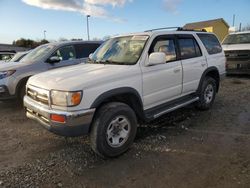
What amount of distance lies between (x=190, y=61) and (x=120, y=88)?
7.18ft

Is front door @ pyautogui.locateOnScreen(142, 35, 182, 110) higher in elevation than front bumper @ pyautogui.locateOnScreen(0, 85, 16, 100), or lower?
higher

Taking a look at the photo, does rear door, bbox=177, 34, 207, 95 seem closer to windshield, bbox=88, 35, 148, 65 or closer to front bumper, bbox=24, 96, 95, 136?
windshield, bbox=88, 35, 148, 65

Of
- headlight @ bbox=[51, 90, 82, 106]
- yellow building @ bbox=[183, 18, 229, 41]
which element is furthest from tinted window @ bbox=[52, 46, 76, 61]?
yellow building @ bbox=[183, 18, 229, 41]

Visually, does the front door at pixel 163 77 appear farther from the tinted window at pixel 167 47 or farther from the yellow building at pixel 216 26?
the yellow building at pixel 216 26

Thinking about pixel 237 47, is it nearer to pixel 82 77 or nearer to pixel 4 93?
pixel 82 77

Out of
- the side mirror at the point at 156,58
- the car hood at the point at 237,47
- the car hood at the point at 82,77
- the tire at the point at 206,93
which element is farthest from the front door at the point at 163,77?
the car hood at the point at 237,47

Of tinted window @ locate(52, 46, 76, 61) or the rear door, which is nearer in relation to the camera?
the rear door

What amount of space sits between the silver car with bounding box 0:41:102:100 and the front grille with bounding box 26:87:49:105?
8.50 ft

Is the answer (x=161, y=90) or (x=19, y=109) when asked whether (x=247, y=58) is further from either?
(x=19, y=109)

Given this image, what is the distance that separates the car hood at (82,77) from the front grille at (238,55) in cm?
783

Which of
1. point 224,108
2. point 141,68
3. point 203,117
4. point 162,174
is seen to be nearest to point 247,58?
point 224,108

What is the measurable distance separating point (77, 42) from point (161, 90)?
4.36 m

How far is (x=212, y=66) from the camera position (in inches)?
246

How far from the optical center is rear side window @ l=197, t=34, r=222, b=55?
6.19 m
